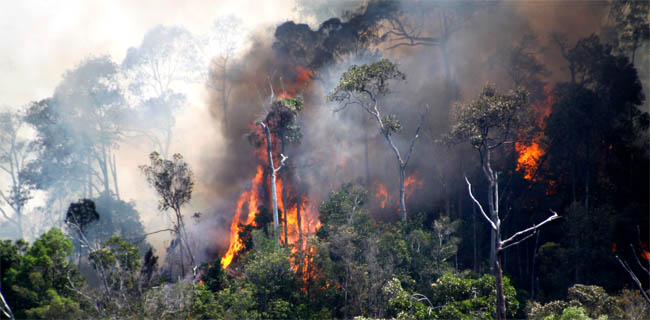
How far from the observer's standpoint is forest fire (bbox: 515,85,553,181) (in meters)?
31.9

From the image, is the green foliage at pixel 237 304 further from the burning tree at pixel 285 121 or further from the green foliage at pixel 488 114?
the green foliage at pixel 488 114

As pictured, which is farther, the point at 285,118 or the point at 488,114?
the point at 285,118

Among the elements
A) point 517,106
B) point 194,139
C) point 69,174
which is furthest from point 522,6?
point 69,174

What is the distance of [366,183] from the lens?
3550 cm

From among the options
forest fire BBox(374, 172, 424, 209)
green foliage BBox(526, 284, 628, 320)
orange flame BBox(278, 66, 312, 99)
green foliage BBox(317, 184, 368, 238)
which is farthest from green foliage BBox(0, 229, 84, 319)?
green foliage BBox(526, 284, 628, 320)

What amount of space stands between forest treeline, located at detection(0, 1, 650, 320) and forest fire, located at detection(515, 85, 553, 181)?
0.53 feet

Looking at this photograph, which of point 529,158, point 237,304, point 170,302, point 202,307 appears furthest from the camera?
point 529,158

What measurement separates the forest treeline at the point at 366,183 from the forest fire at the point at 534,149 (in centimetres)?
16

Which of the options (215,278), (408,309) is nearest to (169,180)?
(215,278)

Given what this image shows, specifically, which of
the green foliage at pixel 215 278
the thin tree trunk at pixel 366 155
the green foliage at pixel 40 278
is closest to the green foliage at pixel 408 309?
the green foliage at pixel 215 278

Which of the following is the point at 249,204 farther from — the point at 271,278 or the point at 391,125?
the point at 391,125

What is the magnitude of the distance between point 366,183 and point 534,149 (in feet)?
41.6

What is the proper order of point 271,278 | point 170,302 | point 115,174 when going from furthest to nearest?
point 115,174, point 271,278, point 170,302

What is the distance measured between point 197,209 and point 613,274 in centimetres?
2969
